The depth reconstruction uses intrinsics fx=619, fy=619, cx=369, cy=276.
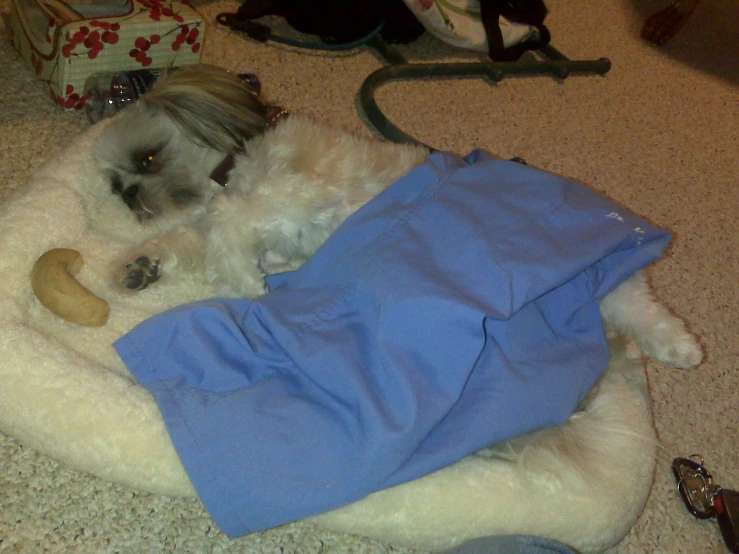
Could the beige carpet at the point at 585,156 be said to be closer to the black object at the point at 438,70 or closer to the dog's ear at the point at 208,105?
the black object at the point at 438,70

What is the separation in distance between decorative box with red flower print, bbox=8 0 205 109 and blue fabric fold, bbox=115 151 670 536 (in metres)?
0.80

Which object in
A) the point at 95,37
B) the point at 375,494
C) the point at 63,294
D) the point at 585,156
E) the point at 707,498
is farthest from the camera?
the point at 585,156

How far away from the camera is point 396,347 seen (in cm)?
96

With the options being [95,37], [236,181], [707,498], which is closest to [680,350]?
[707,498]

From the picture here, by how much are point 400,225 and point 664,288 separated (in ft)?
3.08

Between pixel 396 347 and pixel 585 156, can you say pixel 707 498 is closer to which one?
pixel 396 347

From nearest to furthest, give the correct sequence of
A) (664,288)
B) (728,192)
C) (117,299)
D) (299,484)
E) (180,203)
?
(299,484) → (117,299) → (180,203) → (664,288) → (728,192)

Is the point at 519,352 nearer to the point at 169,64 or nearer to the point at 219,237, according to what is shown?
the point at 219,237

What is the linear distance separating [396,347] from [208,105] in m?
0.65

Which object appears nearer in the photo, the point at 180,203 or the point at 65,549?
the point at 65,549

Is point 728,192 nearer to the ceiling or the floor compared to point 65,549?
nearer to the ceiling

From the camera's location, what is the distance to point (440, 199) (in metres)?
1.13

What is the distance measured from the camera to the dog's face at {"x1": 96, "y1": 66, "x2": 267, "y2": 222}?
1.26 m

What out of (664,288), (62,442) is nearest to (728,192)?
(664,288)
